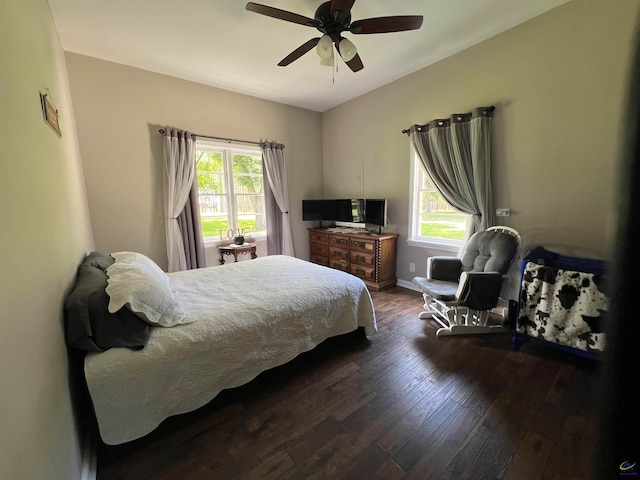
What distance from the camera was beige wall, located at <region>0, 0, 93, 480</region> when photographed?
0.71 metres

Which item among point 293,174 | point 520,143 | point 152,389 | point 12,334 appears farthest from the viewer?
point 293,174

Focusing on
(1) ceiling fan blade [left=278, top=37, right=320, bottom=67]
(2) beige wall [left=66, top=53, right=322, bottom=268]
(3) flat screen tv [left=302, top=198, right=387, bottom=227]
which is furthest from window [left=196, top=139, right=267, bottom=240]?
(1) ceiling fan blade [left=278, top=37, right=320, bottom=67]

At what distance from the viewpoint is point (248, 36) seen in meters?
2.57

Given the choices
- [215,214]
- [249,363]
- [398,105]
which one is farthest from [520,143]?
[215,214]

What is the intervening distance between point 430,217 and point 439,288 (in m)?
1.23

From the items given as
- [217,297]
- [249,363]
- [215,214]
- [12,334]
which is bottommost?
[249,363]

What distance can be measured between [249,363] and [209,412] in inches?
14.7

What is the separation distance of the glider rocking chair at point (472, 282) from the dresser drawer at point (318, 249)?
5.80 feet

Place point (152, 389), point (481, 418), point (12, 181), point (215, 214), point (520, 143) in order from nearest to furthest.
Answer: point (12, 181), point (152, 389), point (481, 418), point (520, 143), point (215, 214)

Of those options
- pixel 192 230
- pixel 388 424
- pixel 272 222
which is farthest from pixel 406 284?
pixel 192 230

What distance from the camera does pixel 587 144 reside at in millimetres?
2193

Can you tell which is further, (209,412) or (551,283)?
(551,283)

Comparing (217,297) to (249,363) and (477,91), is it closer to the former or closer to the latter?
(249,363)

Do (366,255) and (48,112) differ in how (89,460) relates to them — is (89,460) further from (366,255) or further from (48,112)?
(366,255)
